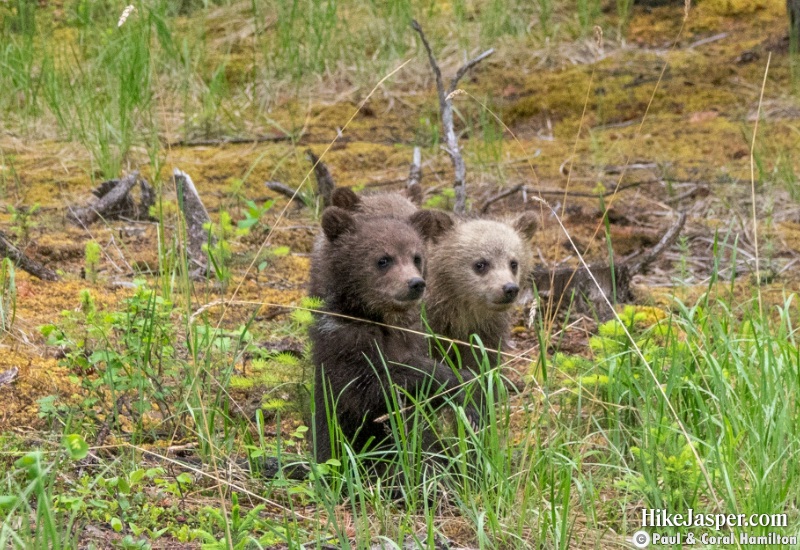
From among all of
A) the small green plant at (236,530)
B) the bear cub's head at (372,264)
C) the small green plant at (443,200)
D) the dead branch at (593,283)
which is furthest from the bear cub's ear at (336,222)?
the small green plant at (443,200)

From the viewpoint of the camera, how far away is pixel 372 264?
4383 millimetres

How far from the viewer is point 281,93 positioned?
10117mm

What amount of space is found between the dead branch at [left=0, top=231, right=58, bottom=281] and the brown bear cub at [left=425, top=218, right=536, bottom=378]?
216cm

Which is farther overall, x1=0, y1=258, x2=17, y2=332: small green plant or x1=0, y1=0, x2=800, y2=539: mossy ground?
x1=0, y1=0, x2=800, y2=539: mossy ground

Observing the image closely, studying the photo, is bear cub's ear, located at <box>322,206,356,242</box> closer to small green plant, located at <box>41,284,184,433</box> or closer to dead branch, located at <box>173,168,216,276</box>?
small green plant, located at <box>41,284,184,433</box>

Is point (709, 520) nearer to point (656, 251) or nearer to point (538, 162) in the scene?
point (656, 251)

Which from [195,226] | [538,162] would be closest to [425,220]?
[195,226]

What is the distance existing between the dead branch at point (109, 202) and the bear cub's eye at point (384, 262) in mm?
3164

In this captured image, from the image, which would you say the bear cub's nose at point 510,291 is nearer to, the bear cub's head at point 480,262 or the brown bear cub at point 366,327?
the bear cub's head at point 480,262

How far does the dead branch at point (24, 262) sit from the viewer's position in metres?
5.61

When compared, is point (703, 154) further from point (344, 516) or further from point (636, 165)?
point (344, 516)

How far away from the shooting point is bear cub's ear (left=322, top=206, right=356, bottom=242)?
4.46 metres

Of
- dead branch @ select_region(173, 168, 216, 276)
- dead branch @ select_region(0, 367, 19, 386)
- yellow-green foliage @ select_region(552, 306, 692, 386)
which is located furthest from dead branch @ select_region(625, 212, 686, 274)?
dead branch @ select_region(0, 367, 19, 386)

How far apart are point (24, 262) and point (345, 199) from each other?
1.81 meters
